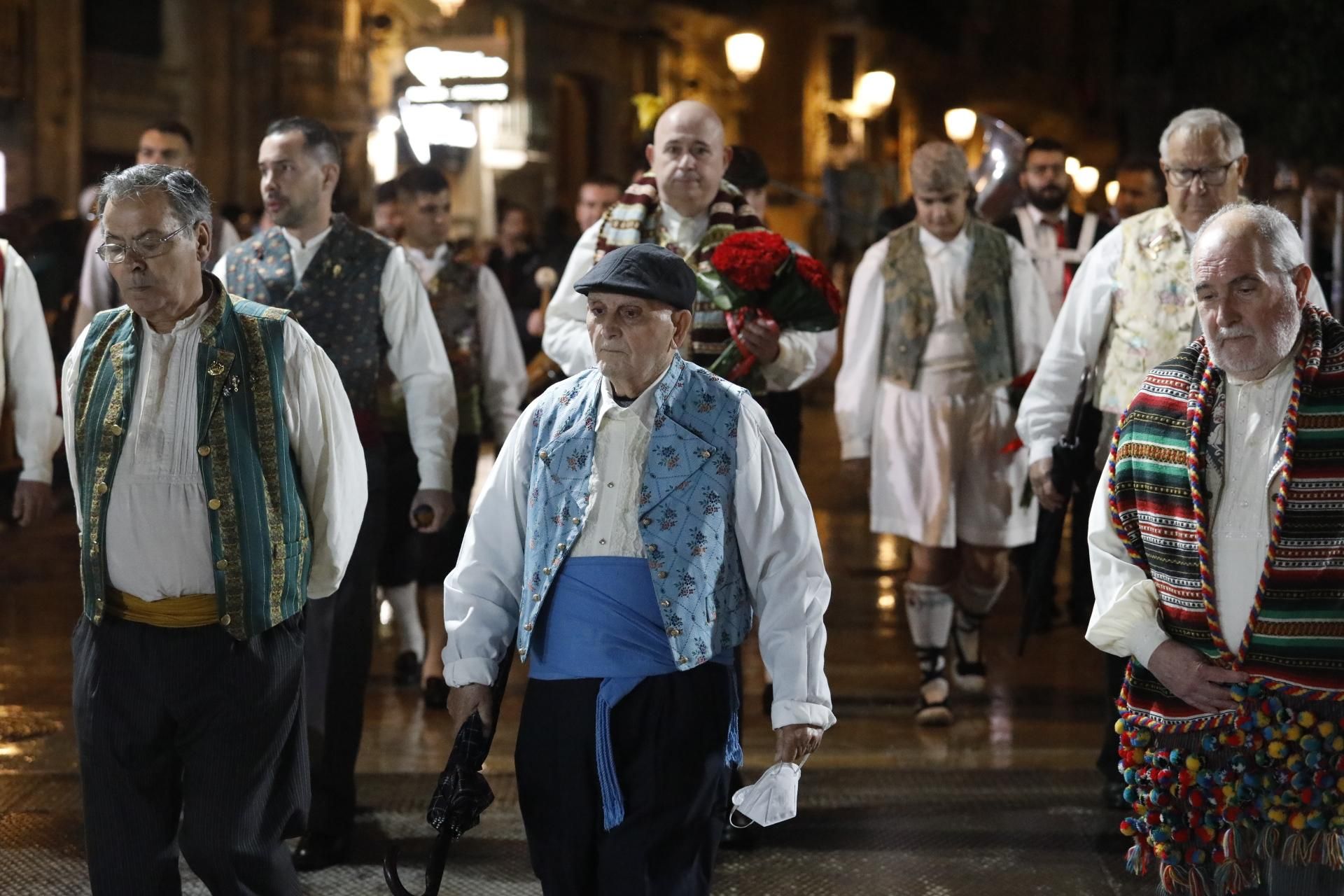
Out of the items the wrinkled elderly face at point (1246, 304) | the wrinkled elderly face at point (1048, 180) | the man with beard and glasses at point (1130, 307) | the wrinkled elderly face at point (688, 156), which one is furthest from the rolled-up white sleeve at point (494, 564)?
the wrinkled elderly face at point (1048, 180)

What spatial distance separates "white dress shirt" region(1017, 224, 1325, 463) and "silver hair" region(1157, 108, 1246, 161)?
38 centimetres

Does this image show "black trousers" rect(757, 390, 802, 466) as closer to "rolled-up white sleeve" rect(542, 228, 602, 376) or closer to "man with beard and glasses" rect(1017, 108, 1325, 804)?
"rolled-up white sleeve" rect(542, 228, 602, 376)

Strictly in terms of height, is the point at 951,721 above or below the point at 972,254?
below

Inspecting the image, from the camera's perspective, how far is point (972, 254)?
7.45 m

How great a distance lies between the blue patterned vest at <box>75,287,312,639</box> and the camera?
420cm

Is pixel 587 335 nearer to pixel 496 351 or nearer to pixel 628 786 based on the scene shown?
pixel 496 351

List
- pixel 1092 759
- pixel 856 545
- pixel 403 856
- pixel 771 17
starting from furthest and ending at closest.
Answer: pixel 771 17 → pixel 856 545 → pixel 1092 759 → pixel 403 856

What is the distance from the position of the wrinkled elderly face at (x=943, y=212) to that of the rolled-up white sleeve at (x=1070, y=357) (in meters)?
1.27

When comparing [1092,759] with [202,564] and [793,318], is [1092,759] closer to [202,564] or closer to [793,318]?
[793,318]

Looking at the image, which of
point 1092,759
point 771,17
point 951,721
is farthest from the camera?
point 771,17

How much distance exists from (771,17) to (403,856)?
36879 millimetres

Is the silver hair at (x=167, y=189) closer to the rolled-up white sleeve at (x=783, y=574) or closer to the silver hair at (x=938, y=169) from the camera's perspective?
Answer: the rolled-up white sleeve at (x=783, y=574)

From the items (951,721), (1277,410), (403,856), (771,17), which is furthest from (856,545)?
(771,17)

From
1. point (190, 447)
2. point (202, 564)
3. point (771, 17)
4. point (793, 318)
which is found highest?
point (771, 17)
